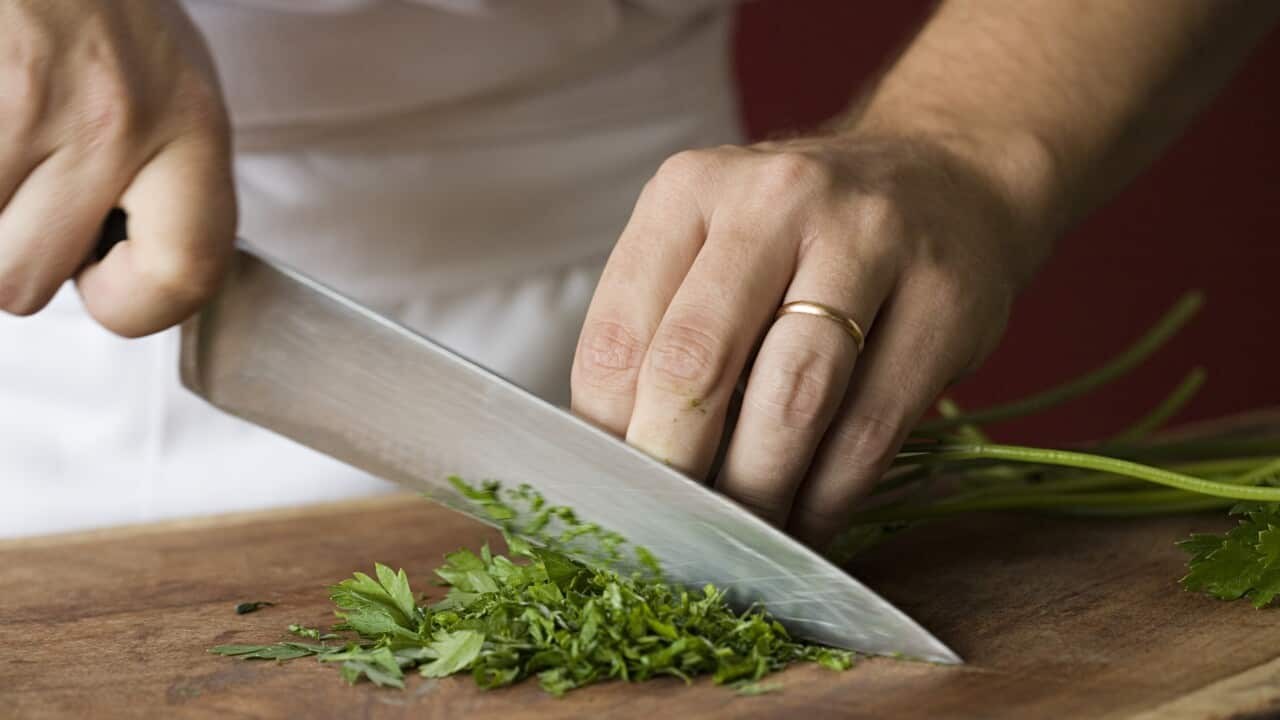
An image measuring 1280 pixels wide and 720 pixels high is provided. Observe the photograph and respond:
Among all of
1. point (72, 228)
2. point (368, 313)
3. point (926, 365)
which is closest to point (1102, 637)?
point (926, 365)

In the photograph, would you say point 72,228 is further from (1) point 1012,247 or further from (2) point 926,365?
(1) point 1012,247

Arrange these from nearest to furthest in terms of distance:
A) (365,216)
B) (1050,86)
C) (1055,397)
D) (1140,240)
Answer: (1050,86) < (1055,397) < (365,216) < (1140,240)

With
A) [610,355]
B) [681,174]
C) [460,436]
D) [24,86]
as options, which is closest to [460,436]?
[460,436]

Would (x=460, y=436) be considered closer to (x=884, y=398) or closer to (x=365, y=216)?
(x=884, y=398)

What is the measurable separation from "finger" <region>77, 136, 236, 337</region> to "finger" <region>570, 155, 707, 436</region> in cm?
30

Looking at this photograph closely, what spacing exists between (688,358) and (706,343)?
0.05ft

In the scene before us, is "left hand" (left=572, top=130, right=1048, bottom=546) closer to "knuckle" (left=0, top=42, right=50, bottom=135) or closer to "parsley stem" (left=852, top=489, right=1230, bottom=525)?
"parsley stem" (left=852, top=489, right=1230, bottom=525)

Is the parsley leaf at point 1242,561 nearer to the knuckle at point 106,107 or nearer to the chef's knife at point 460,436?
the chef's knife at point 460,436

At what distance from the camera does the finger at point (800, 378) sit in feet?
2.82

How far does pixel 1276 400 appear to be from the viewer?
3.31 metres

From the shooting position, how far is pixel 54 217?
92 cm

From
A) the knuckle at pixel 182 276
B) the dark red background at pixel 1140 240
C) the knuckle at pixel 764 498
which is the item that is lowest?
the dark red background at pixel 1140 240

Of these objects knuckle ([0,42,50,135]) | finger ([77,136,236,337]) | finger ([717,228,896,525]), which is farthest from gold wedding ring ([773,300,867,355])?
knuckle ([0,42,50,135])

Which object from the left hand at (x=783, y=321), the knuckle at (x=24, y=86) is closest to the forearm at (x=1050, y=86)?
the left hand at (x=783, y=321)
